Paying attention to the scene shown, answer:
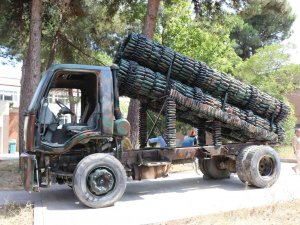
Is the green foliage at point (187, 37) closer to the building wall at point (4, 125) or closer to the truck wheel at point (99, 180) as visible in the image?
the truck wheel at point (99, 180)

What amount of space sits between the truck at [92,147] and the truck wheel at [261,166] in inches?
0.8

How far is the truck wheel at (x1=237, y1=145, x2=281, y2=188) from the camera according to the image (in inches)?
343

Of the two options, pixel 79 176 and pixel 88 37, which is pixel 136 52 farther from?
pixel 88 37

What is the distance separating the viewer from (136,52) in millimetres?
8211

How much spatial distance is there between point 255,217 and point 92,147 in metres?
3.23

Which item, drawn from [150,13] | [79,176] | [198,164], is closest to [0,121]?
[150,13]

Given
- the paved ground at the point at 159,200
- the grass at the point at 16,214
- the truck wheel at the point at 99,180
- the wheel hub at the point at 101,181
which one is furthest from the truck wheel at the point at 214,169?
the grass at the point at 16,214

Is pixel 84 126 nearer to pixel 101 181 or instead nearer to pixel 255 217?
pixel 101 181

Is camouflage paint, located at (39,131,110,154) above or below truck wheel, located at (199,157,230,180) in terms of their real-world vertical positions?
above

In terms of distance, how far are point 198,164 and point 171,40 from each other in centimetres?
1091

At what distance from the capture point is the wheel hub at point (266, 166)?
9.17m

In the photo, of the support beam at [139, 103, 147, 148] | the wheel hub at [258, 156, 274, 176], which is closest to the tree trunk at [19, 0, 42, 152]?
the support beam at [139, 103, 147, 148]

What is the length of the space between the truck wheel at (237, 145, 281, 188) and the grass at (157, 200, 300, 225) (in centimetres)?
195

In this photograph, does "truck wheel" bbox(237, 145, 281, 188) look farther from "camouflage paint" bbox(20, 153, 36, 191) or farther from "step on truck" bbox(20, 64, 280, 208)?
"camouflage paint" bbox(20, 153, 36, 191)
